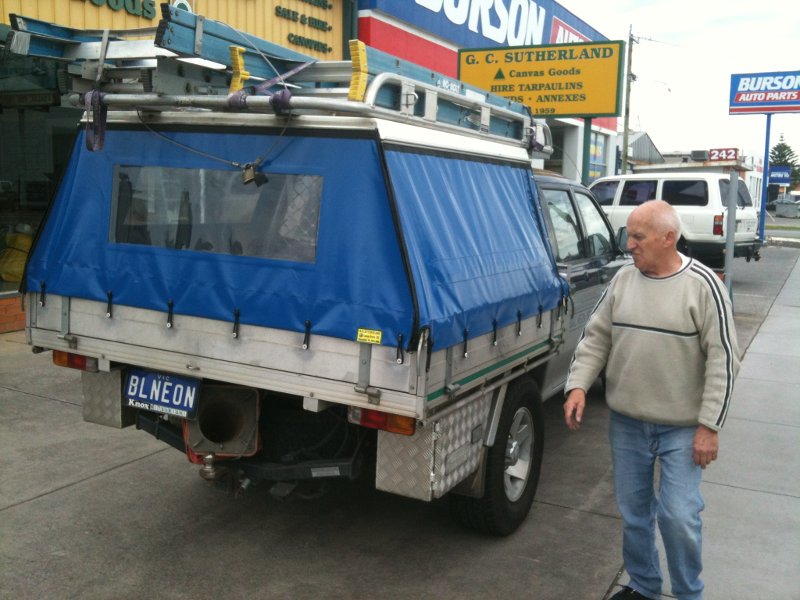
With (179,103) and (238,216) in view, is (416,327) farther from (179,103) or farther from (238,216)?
(179,103)

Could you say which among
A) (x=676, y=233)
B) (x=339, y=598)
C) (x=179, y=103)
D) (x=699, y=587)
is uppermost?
(x=179, y=103)

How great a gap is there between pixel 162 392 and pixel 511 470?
1.91m

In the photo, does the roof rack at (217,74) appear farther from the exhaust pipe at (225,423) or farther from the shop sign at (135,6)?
the shop sign at (135,6)

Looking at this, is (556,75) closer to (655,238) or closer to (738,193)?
(738,193)

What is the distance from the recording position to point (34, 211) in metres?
9.56

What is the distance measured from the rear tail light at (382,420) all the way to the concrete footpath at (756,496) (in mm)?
1357

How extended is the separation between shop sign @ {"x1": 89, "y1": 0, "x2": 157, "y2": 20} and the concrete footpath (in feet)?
25.3

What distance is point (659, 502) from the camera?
3.39 metres

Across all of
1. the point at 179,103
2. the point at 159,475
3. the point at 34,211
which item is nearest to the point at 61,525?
the point at 159,475

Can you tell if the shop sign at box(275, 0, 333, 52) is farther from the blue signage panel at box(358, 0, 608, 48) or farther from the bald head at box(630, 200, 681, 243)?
the bald head at box(630, 200, 681, 243)

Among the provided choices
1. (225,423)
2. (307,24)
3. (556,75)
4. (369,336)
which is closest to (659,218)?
(369,336)

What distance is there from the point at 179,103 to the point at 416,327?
1.50 meters

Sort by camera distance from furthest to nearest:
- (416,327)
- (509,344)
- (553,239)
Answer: (553,239) → (509,344) → (416,327)

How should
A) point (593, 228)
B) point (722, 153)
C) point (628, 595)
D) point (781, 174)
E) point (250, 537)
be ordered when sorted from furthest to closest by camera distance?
point (781, 174), point (722, 153), point (593, 228), point (250, 537), point (628, 595)
